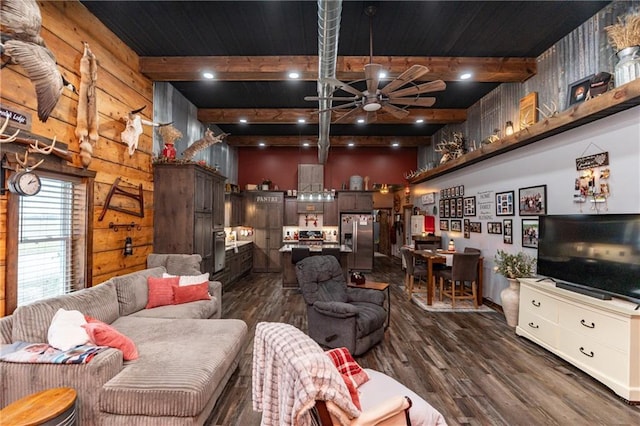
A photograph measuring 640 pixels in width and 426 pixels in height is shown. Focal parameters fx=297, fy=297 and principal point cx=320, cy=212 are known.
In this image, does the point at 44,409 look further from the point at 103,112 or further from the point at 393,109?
the point at 393,109

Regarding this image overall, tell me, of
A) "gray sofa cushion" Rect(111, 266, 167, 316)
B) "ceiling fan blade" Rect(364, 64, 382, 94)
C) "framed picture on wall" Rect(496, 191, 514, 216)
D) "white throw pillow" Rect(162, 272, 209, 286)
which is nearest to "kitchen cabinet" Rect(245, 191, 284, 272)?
"white throw pillow" Rect(162, 272, 209, 286)

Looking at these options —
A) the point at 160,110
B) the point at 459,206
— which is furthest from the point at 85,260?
the point at 459,206

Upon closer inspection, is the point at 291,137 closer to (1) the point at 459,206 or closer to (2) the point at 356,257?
(2) the point at 356,257

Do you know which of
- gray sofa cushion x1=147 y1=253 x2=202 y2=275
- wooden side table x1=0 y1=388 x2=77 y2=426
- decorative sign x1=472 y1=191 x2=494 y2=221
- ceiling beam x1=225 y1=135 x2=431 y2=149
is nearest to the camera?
wooden side table x1=0 y1=388 x2=77 y2=426

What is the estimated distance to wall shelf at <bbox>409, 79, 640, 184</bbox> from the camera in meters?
2.84

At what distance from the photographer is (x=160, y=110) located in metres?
5.04

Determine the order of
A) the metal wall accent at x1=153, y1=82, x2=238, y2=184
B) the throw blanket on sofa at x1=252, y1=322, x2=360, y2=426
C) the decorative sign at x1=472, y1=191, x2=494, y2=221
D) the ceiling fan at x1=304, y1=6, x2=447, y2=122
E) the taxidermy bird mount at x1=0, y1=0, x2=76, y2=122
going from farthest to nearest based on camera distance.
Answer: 1. the decorative sign at x1=472, y1=191, x2=494, y2=221
2. the metal wall accent at x1=153, y1=82, x2=238, y2=184
3. the ceiling fan at x1=304, y1=6, x2=447, y2=122
4. the taxidermy bird mount at x1=0, y1=0, x2=76, y2=122
5. the throw blanket on sofa at x1=252, y1=322, x2=360, y2=426

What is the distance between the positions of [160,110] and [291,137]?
155 inches

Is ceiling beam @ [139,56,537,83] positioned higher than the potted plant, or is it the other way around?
ceiling beam @ [139,56,537,83]

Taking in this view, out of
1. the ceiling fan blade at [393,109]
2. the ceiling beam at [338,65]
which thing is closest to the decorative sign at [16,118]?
the ceiling beam at [338,65]

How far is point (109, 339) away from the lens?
228 centimetres

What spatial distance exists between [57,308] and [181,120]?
14.0ft

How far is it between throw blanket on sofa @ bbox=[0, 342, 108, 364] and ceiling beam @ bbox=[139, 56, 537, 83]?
3.88 m

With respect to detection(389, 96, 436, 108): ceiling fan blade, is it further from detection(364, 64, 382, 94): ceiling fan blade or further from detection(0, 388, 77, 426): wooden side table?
detection(0, 388, 77, 426): wooden side table
